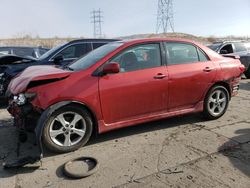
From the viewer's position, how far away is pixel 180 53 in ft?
18.6

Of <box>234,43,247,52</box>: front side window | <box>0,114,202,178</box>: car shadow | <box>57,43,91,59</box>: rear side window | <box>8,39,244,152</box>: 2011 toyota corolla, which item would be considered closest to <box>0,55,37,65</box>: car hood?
<box>57,43,91,59</box>: rear side window

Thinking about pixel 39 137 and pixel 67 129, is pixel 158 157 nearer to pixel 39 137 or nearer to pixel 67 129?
pixel 67 129

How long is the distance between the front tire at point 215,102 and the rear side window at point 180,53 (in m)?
0.77

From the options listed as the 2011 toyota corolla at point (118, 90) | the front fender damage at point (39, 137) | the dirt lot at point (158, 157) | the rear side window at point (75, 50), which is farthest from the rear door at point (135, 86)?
the rear side window at point (75, 50)

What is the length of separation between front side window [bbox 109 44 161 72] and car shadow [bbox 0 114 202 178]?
1.18 m

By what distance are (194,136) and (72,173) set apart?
232 cm

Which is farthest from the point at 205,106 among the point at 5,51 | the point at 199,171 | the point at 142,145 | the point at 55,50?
the point at 5,51

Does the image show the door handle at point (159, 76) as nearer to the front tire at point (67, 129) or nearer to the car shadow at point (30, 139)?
the car shadow at point (30, 139)

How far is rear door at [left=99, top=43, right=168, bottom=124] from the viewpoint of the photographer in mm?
4777

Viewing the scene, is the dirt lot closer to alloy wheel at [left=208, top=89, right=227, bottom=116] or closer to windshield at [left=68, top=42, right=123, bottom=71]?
alloy wheel at [left=208, top=89, right=227, bottom=116]

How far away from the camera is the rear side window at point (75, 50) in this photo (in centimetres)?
855

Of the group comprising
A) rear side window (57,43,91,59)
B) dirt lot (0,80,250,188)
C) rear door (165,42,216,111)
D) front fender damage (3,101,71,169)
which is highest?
rear side window (57,43,91,59)

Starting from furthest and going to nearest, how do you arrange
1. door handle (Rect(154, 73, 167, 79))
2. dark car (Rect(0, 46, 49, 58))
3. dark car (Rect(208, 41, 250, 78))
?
dark car (Rect(208, 41, 250, 78)), dark car (Rect(0, 46, 49, 58)), door handle (Rect(154, 73, 167, 79))

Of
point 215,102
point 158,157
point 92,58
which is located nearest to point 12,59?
point 92,58
